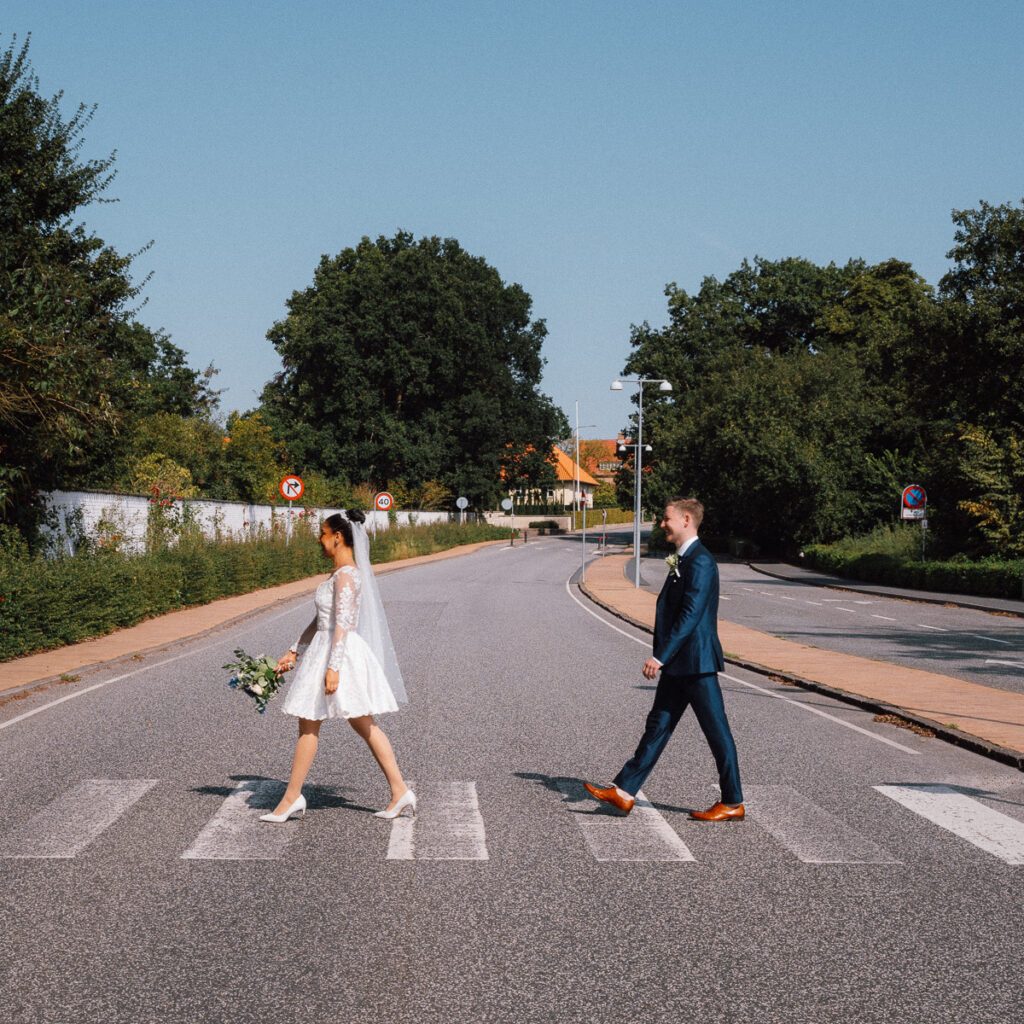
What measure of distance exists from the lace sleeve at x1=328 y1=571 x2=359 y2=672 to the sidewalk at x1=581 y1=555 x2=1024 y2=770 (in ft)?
17.1

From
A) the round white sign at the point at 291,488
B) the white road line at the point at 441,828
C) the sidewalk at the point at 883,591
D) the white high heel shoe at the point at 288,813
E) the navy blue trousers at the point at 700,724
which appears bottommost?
the sidewalk at the point at 883,591

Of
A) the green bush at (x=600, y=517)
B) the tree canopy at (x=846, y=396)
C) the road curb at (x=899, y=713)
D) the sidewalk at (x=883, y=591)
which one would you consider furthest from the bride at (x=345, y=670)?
the green bush at (x=600, y=517)

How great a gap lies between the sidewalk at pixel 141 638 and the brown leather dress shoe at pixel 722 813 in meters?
7.87

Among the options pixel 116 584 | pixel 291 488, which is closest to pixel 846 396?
pixel 291 488

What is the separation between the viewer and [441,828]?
273 inches

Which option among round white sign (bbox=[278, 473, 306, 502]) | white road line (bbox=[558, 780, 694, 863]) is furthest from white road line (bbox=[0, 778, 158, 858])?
round white sign (bbox=[278, 473, 306, 502])

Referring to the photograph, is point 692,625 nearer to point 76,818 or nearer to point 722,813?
point 722,813

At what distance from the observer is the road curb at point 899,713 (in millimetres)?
9461

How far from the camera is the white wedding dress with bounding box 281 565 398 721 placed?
6.93 m

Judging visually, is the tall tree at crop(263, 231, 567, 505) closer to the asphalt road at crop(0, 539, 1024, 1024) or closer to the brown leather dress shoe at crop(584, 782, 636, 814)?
the asphalt road at crop(0, 539, 1024, 1024)

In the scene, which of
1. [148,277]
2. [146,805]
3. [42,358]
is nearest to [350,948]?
[146,805]

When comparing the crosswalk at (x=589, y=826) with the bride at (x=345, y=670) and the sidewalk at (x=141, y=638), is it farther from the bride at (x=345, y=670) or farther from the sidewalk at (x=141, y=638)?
the sidewalk at (x=141, y=638)

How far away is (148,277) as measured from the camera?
71.8 feet

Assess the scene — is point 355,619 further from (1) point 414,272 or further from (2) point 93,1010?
(1) point 414,272
